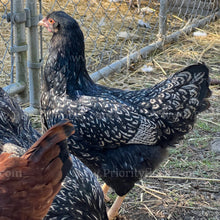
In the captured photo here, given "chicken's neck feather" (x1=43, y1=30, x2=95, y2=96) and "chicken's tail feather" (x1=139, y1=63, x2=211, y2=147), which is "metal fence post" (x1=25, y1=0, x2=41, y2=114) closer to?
"chicken's neck feather" (x1=43, y1=30, x2=95, y2=96)

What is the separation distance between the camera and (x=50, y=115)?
2.57 metres

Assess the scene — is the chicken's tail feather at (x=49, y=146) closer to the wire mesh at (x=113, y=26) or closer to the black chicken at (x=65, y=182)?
the black chicken at (x=65, y=182)

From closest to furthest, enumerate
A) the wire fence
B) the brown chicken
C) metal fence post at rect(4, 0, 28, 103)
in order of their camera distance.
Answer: the brown chicken
metal fence post at rect(4, 0, 28, 103)
the wire fence

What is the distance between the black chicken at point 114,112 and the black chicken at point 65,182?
0.37 meters

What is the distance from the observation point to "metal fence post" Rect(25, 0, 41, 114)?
3.39m

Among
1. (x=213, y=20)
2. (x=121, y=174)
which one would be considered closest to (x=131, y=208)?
(x=121, y=174)

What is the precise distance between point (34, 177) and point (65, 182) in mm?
414

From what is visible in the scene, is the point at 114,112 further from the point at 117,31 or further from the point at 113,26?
the point at 113,26

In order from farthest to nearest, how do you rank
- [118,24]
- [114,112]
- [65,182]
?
[118,24] → [114,112] → [65,182]

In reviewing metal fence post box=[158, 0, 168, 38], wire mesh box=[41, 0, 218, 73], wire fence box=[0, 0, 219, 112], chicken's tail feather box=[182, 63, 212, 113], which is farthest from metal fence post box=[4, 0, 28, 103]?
metal fence post box=[158, 0, 168, 38]

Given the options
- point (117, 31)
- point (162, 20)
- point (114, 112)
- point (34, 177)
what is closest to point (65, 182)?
point (34, 177)

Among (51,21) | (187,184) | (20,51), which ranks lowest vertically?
(187,184)

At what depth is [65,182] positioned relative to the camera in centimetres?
198

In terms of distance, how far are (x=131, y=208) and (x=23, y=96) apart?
1.63 m
